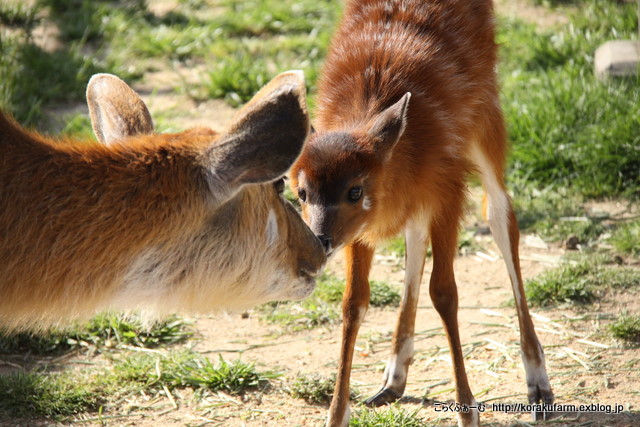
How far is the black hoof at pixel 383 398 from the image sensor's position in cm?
459

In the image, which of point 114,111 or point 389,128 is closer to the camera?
point 114,111

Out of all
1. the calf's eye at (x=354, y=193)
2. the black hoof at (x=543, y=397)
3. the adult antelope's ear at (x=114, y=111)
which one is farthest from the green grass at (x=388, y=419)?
the adult antelope's ear at (x=114, y=111)

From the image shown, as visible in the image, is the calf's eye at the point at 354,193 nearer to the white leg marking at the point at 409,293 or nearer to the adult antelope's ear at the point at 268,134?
the white leg marking at the point at 409,293

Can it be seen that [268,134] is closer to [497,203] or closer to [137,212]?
[137,212]

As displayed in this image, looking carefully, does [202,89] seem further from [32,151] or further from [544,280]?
[32,151]

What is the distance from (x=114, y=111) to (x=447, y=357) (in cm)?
253

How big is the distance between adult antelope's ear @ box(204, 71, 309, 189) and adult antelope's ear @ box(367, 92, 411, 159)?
1.34 meters

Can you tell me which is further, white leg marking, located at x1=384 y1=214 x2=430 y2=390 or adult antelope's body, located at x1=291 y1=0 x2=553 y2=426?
white leg marking, located at x1=384 y1=214 x2=430 y2=390

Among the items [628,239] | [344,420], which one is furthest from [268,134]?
[628,239]

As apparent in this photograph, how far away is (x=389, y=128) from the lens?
13.1ft

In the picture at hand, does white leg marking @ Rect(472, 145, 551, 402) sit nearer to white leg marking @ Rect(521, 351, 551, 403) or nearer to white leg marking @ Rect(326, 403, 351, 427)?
white leg marking @ Rect(521, 351, 551, 403)

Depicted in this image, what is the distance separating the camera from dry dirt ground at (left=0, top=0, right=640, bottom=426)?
446cm

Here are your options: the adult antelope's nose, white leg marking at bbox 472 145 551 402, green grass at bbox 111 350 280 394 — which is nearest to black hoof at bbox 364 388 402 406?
green grass at bbox 111 350 280 394

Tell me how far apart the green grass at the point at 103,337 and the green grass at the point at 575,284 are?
220 centimetres
